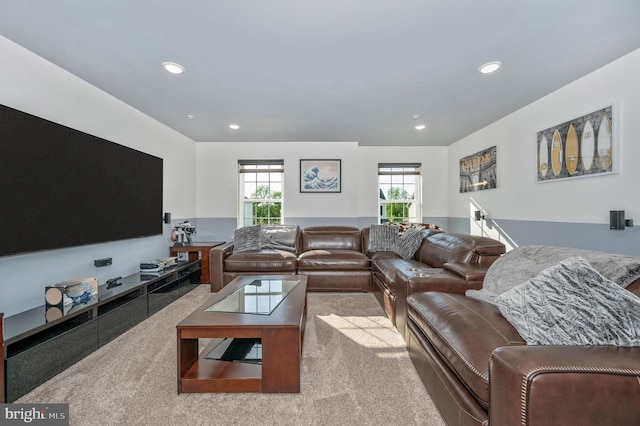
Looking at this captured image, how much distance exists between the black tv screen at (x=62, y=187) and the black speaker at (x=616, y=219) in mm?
4626

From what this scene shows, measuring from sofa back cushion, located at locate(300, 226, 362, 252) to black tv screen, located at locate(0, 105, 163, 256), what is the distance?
228cm

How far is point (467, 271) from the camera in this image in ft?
7.43

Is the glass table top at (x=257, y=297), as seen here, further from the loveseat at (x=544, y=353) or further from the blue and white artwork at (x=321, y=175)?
the blue and white artwork at (x=321, y=175)

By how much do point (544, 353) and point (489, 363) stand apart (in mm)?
185

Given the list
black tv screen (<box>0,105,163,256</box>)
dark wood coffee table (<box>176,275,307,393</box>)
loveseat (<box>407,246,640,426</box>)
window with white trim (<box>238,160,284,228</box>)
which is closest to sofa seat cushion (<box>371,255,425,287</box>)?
loveseat (<box>407,246,640,426</box>)

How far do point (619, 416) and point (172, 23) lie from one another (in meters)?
2.96

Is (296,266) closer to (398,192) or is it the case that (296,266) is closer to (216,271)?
(216,271)

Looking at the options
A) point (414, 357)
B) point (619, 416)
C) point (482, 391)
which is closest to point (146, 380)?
point (414, 357)

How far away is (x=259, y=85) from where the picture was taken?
9.27ft

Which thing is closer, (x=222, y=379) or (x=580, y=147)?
(x=222, y=379)

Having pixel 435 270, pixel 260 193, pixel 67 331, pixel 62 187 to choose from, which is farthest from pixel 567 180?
pixel 62 187

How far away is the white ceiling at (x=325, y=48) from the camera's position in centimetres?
178

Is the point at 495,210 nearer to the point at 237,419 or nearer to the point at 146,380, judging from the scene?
the point at 237,419

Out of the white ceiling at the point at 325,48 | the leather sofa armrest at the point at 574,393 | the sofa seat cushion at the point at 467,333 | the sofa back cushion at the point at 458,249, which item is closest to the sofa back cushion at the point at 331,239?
the sofa back cushion at the point at 458,249
